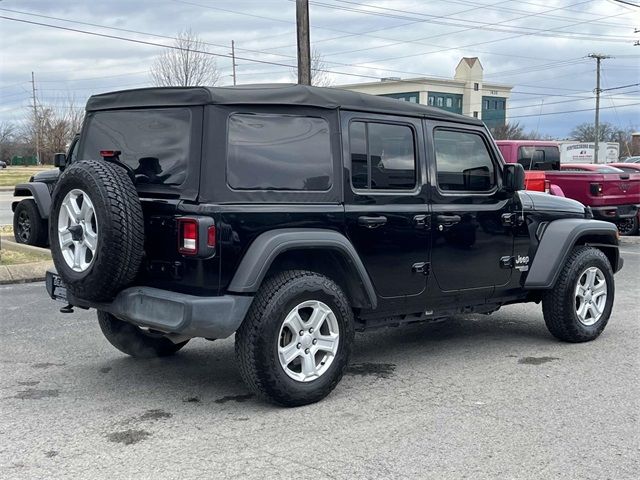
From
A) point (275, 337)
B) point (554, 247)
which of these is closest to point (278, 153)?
point (275, 337)

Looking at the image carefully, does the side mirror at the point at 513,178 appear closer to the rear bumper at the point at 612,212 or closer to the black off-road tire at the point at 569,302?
Result: the black off-road tire at the point at 569,302

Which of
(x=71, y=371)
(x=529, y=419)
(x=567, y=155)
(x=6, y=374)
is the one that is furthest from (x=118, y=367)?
(x=567, y=155)

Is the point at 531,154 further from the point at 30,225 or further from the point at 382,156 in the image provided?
the point at 382,156

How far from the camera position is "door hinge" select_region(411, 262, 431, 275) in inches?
211

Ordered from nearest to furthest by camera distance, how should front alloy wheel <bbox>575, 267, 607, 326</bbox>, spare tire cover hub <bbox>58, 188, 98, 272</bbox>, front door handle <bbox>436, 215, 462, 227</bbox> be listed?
spare tire cover hub <bbox>58, 188, 98, 272</bbox> → front door handle <bbox>436, 215, 462, 227</bbox> → front alloy wheel <bbox>575, 267, 607, 326</bbox>

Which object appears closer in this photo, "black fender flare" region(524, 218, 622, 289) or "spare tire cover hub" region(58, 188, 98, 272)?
"spare tire cover hub" region(58, 188, 98, 272)

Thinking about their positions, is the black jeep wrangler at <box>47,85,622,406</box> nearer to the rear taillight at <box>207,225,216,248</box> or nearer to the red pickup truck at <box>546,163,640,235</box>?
the rear taillight at <box>207,225,216,248</box>

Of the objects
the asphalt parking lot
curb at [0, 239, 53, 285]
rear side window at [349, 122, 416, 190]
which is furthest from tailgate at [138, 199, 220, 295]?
curb at [0, 239, 53, 285]

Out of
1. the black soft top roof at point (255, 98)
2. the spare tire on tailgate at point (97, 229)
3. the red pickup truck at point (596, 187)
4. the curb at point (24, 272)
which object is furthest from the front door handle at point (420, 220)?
the red pickup truck at point (596, 187)

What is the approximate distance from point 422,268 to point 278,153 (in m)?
1.44

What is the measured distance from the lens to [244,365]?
14.9 ft

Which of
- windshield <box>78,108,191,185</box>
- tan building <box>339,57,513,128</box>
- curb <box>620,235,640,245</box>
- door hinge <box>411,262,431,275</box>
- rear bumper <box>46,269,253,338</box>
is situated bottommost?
curb <box>620,235,640,245</box>

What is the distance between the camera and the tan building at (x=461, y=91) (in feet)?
276

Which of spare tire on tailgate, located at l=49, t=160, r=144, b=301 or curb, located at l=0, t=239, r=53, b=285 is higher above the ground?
spare tire on tailgate, located at l=49, t=160, r=144, b=301
